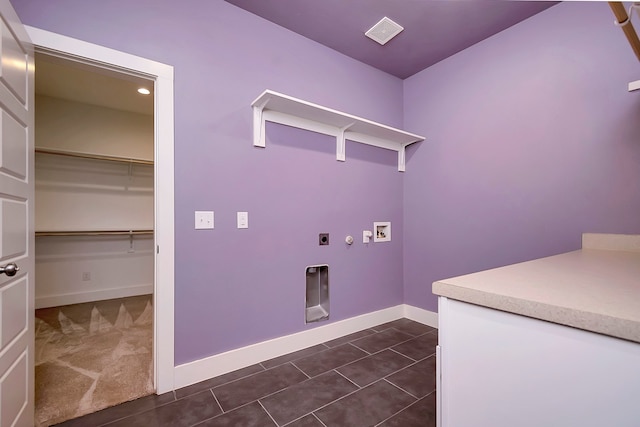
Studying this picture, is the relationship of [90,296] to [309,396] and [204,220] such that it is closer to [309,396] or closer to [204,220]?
[204,220]

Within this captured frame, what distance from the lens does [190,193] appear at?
1755mm

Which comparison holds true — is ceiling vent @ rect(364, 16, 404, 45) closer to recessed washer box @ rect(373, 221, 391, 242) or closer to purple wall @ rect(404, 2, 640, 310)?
purple wall @ rect(404, 2, 640, 310)

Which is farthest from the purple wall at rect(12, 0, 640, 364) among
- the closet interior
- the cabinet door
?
the cabinet door

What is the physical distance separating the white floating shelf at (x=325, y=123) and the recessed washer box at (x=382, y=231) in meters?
0.65

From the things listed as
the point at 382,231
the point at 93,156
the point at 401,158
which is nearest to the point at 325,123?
the point at 401,158

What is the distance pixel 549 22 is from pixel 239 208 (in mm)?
2684

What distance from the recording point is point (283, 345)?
210cm

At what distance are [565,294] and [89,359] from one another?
291cm

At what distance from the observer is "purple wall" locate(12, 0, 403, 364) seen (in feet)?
5.57

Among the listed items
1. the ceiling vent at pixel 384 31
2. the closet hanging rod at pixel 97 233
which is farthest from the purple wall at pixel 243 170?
the closet hanging rod at pixel 97 233

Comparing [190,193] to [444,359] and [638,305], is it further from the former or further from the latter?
[638,305]

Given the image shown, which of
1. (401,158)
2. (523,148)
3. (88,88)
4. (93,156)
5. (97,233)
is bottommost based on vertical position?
(97,233)

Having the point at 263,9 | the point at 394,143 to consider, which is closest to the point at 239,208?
the point at 263,9

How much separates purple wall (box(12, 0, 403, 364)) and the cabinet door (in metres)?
1.51
